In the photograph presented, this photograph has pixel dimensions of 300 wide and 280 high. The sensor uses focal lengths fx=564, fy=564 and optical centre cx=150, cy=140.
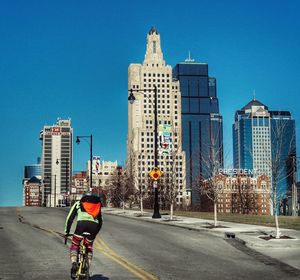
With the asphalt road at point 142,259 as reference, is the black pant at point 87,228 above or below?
above

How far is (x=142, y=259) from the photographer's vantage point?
15977mm

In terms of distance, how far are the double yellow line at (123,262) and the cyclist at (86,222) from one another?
199 centimetres

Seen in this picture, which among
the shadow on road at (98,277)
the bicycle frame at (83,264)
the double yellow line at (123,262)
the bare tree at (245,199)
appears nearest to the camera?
the bicycle frame at (83,264)

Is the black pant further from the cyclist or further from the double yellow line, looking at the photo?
the double yellow line

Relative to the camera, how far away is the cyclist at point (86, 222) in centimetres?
1069

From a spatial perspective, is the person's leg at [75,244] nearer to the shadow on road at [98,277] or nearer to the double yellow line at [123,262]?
the shadow on road at [98,277]

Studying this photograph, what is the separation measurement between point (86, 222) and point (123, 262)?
14.8 ft

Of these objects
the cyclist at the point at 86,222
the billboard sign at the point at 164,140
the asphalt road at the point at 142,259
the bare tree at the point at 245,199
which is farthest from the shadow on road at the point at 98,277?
the bare tree at the point at 245,199

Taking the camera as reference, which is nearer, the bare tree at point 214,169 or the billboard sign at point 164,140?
the bare tree at point 214,169

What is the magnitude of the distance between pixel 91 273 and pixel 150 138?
17155 centimetres

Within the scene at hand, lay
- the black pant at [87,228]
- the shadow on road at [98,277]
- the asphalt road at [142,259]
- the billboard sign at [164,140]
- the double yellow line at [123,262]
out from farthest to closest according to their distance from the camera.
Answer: the billboard sign at [164,140]
the asphalt road at [142,259]
the double yellow line at [123,262]
the shadow on road at [98,277]
the black pant at [87,228]

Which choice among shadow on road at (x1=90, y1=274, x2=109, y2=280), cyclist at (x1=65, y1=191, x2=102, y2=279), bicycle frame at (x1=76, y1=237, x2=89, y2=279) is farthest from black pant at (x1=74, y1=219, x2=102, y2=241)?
shadow on road at (x1=90, y1=274, x2=109, y2=280)

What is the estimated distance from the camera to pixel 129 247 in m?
19.4

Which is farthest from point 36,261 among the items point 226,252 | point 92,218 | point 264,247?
point 264,247
